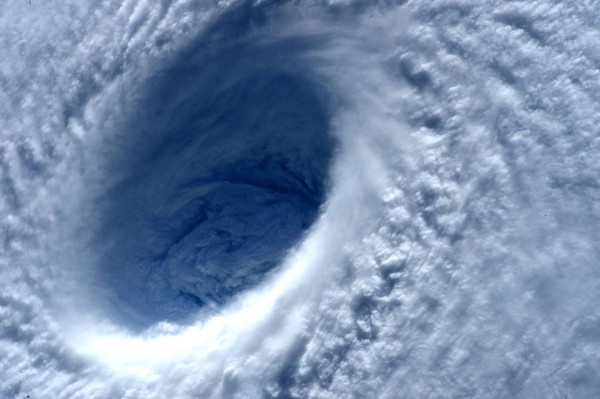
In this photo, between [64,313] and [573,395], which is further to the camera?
[64,313]

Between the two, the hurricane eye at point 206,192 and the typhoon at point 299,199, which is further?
the hurricane eye at point 206,192

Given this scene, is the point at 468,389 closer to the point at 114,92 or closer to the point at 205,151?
the point at 205,151

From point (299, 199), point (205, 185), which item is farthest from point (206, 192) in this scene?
point (299, 199)

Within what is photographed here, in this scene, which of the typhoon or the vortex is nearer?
the typhoon

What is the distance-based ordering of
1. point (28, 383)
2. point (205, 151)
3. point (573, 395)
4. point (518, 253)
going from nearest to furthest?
point (573, 395) < point (518, 253) < point (28, 383) < point (205, 151)

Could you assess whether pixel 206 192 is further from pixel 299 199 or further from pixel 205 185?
pixel 299 199

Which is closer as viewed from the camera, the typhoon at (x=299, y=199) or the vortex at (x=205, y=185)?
the typhoon at (x=299, y=199)

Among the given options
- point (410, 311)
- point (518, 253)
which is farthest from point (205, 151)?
point (518, 253)

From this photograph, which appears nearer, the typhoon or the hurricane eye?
the typhoon
